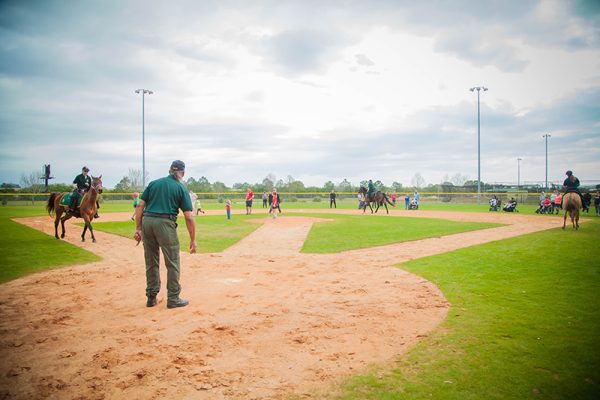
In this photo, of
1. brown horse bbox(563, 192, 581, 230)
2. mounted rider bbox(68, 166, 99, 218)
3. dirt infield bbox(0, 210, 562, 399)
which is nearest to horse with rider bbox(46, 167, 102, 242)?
mounted rider bbox(68, 166, 99, 218)

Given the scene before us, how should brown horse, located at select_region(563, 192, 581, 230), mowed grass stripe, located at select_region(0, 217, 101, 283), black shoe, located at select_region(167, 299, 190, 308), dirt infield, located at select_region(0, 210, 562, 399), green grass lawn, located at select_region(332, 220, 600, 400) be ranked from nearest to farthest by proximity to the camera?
green grass lawn, located at select_region(332, 220, 600, 400) < dirt infield, located at select_region(0, 210, 562, 399) < black shoe, located at select_region(167, 299, 190, 308) < mowed grass stripe, located at select_region(0, 217, 101, 283) < brown horse, located at select_region(563, 192, 581, 230)

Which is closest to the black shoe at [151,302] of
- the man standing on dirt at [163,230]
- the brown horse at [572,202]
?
the man standing on dirt at [163,230]

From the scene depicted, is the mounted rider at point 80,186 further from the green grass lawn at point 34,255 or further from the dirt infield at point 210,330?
the dirt infield at point 210,330

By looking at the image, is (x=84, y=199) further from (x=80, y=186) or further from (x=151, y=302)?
(x=151, y=302)

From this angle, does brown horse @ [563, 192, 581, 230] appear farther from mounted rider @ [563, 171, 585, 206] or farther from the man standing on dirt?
the man standing on dirt

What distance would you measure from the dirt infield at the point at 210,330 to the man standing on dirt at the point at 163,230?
1.17 ft

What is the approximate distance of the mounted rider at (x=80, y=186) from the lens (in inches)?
557

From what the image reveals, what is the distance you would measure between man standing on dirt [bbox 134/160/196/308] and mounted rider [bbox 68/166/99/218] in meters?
10.0

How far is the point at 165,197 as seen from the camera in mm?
6133

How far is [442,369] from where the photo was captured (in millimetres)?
3666

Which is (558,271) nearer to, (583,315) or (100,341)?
(583,315)

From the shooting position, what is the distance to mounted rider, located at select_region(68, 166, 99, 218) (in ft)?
46.4

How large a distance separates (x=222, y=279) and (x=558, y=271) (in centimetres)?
790

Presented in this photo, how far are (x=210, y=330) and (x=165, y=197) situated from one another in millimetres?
2558
